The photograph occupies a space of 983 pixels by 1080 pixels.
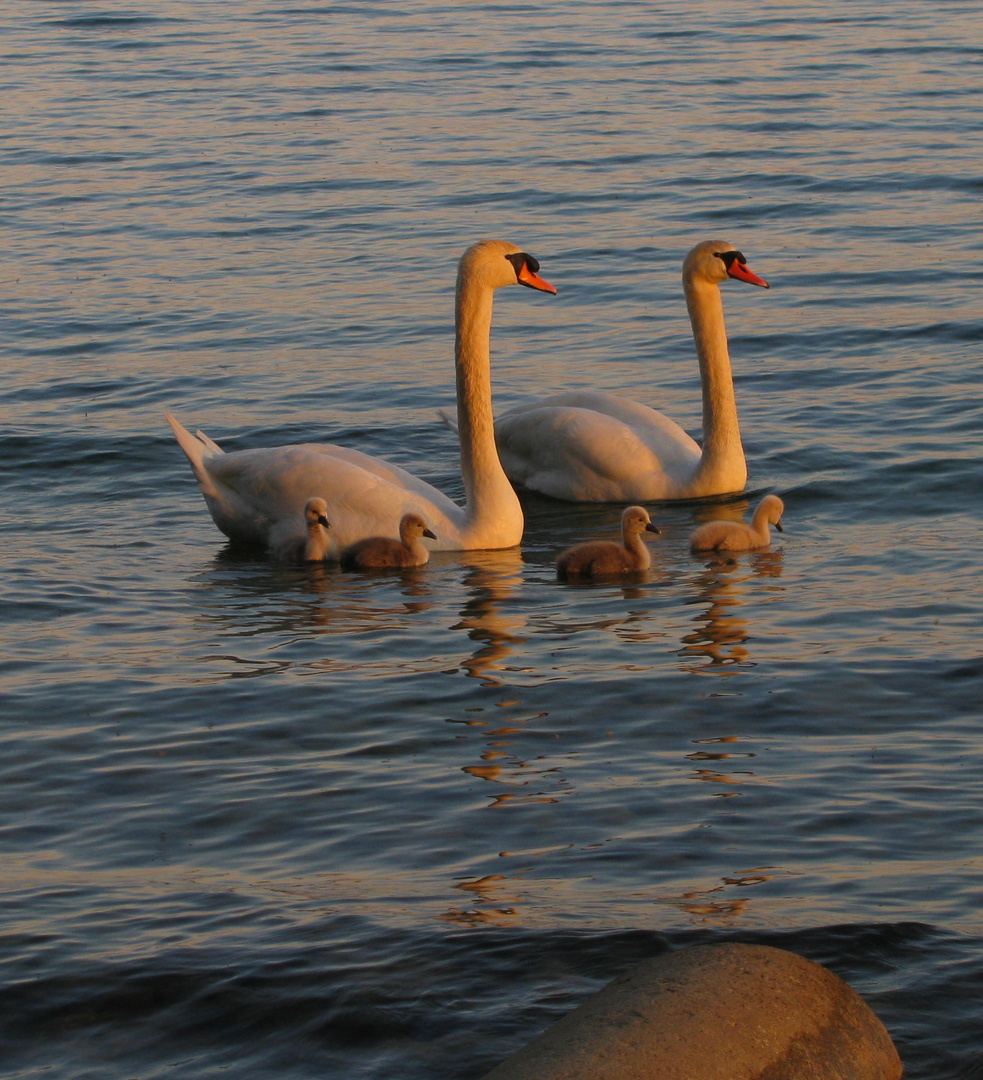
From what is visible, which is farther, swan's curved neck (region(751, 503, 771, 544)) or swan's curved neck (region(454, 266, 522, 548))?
swan's curved neck (region(454, 266, 522, 548))

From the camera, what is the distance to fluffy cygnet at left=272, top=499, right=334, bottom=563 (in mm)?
9905

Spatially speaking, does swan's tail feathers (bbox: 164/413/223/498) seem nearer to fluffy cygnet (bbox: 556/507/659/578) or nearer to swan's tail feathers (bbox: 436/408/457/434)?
swan's tail feathers (bbox: 436/408/457/434)

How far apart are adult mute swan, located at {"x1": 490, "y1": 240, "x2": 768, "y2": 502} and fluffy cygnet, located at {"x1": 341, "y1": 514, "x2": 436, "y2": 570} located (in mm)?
1777

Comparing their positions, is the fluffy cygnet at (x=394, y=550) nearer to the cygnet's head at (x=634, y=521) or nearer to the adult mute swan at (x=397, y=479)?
the adult mute swan at (x=397, y=479)

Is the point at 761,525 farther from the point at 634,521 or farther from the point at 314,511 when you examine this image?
the point at 314,511

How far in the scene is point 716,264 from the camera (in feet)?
39.1

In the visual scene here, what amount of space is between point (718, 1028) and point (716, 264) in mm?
8023

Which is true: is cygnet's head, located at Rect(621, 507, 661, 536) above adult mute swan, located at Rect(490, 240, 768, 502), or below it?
below

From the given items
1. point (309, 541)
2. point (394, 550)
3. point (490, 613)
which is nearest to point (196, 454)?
point (309, 541)

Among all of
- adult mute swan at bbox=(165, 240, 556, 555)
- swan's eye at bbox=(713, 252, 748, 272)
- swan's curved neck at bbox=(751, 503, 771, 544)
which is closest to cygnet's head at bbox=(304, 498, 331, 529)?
adult mute swan at bbox=(165, 240, 556, 555)

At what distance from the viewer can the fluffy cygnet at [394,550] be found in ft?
32.6

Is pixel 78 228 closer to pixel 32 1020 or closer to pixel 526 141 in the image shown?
pixel 526 141

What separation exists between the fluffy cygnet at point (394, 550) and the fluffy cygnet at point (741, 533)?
1476 millimetres

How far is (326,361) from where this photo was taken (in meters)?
14.5
